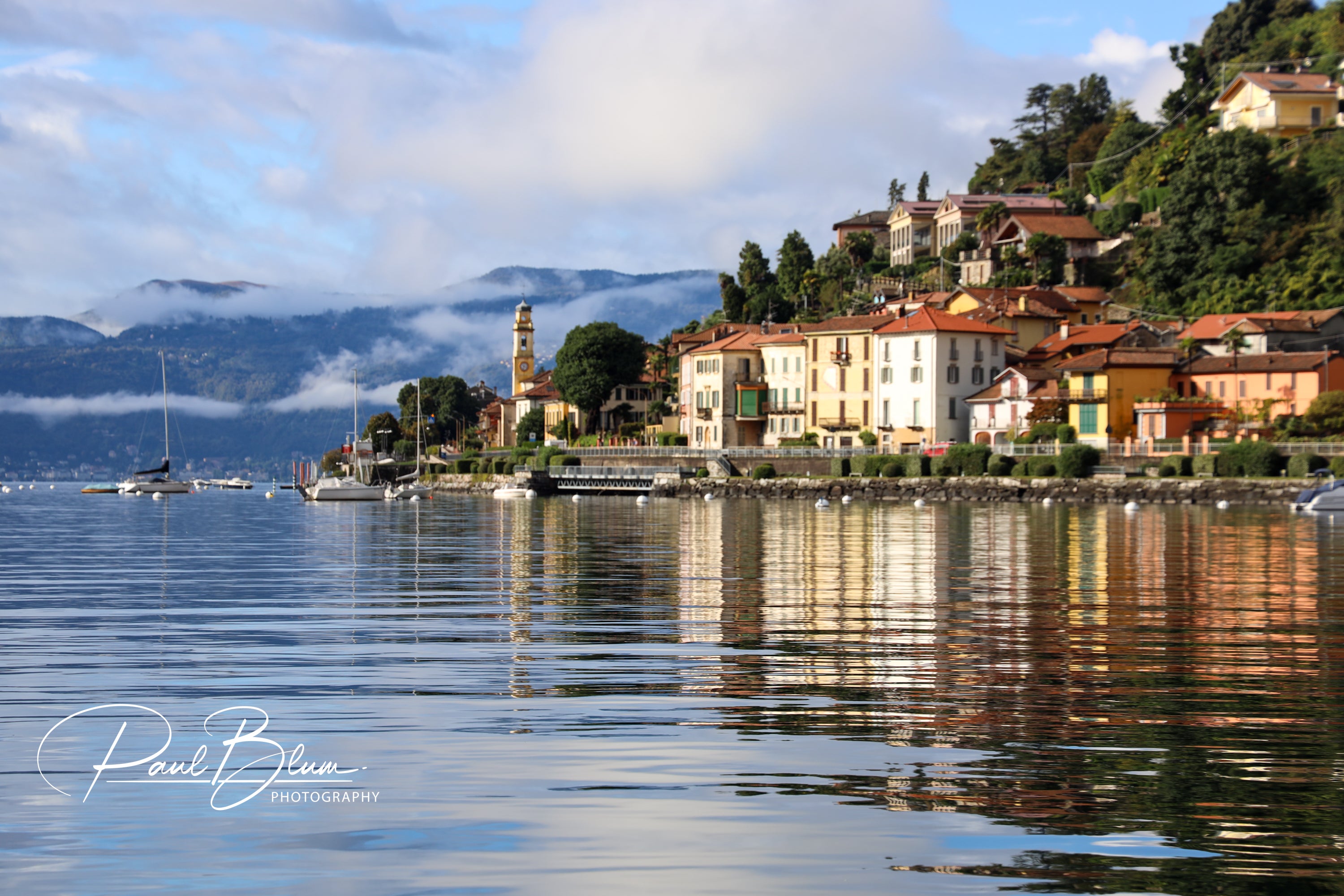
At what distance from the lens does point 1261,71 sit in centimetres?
11775

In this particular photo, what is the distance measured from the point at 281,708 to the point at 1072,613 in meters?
12.4

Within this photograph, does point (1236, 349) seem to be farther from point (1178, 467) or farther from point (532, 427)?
point (532, 427)

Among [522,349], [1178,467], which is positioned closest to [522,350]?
[522,349]

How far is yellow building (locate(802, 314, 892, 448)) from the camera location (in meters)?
97.8

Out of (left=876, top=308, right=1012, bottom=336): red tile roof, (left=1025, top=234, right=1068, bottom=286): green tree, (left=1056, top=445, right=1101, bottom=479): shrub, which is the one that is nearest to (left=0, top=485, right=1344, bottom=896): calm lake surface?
(left=1056, top=445, right=1101, bottom=479): shrub

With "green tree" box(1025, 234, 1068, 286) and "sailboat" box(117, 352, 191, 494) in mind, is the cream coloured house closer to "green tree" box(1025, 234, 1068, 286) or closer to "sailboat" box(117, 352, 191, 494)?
"green tree" box(1025, 234, 1068, 286)

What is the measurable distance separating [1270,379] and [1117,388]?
8.74 m

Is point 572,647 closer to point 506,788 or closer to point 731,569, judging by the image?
point 506,788

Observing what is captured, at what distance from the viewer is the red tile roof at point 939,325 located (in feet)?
301

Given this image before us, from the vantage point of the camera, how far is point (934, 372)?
91.3m

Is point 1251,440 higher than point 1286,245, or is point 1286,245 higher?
point 1286,245

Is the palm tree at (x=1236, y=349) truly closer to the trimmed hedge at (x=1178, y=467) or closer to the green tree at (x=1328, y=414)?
the green tree at (x=1328, y=414)

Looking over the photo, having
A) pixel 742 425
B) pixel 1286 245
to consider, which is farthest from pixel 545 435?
pixel 1286 245

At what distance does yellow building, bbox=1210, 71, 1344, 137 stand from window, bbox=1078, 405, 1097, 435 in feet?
128
